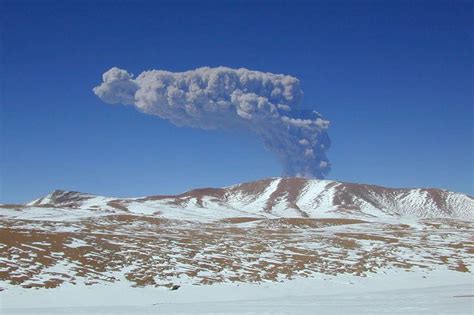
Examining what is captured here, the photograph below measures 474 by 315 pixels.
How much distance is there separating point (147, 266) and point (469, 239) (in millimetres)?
54836

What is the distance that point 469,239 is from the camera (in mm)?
72250

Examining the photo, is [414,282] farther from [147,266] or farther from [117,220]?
[117,220]

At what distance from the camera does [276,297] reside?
31.7 m

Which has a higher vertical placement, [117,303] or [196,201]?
[196,201]

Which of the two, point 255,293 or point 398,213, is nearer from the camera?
point 255,293

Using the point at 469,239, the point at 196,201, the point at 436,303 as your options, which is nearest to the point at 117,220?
the point at 469,239

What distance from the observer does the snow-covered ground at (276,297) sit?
896 inches

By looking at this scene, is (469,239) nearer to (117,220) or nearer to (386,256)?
(386,256)

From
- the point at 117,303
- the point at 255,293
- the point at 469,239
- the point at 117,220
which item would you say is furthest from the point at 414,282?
the point at 117,220

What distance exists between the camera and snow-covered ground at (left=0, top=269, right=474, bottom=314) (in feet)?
74.6

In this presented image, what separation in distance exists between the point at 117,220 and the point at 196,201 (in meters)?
104

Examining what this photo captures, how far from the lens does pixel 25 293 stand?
28781mm

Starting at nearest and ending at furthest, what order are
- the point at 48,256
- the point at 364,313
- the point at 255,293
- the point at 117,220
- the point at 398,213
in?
the point at 364,313 → the point at 255,293 → the point at 48,256 → the point at 117,220 → the point at 398,213

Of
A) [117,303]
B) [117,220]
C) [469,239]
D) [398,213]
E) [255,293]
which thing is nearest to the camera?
[117,303]
